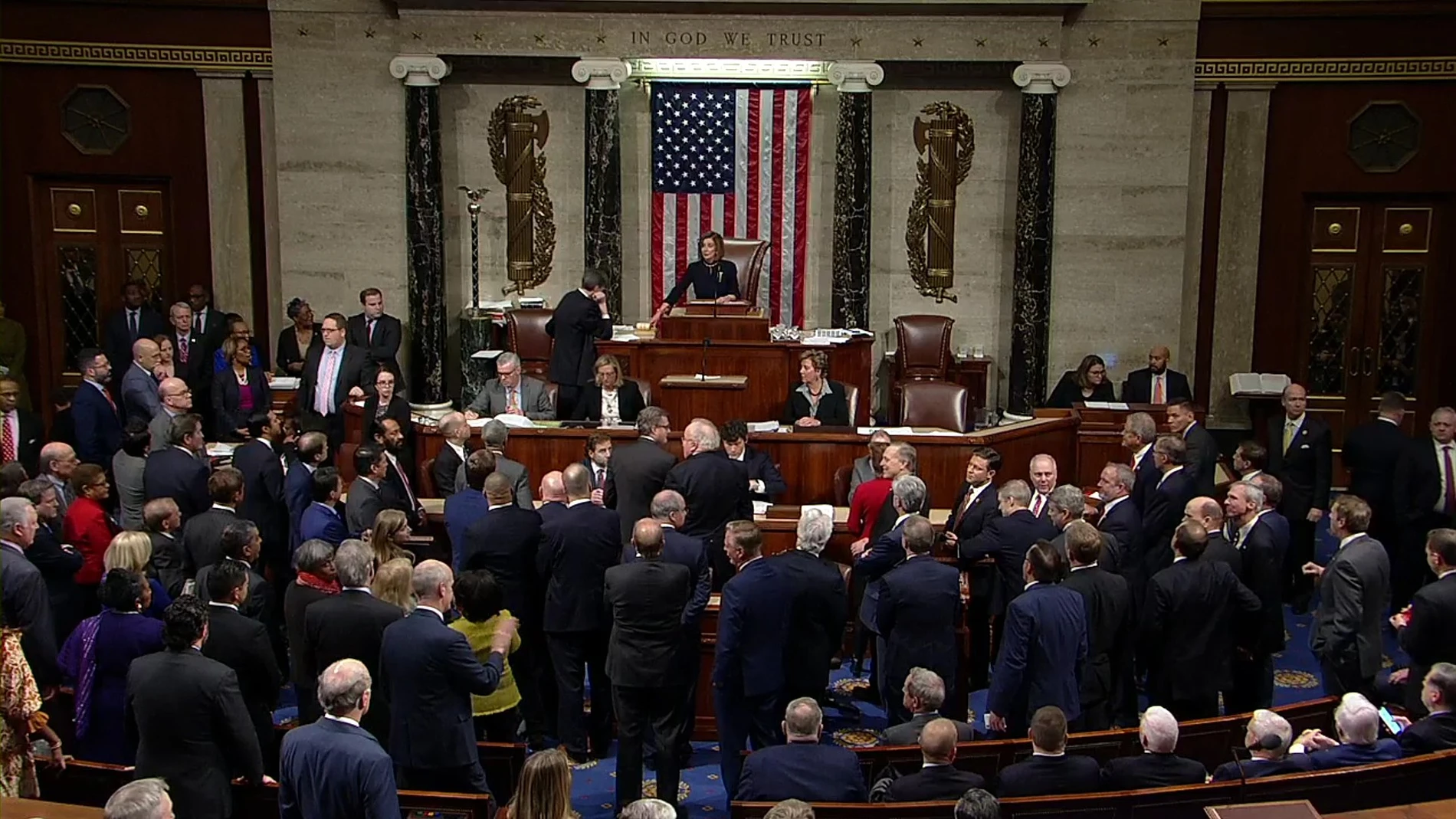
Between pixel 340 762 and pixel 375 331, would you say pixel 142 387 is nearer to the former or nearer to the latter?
pixel 375 331

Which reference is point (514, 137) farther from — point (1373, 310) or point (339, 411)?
point (1373, 310)

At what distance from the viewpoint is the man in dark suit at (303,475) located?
8.99 m

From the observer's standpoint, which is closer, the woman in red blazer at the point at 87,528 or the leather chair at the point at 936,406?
the woman in red blazer at the point at 87,528

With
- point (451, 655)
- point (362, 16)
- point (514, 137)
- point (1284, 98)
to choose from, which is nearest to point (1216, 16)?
point (1284, 98)

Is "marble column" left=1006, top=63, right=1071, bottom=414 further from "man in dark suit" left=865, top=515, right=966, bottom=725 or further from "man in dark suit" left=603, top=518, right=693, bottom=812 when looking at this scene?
"man in dark suit" left=603, top=518, right=693, bottom=812

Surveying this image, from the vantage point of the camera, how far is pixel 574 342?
12125mm

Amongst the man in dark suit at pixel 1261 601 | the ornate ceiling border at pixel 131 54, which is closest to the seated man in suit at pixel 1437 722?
the man in dark suit at pixel 1261 601

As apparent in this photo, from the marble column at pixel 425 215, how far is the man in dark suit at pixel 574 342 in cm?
312

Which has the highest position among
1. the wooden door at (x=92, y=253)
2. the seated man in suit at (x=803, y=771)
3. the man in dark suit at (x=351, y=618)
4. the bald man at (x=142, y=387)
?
the wooden door at (x=92, y=253)

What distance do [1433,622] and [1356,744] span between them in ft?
4.29

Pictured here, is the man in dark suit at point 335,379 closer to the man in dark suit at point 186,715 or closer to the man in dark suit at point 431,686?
the man in dark suit at point 431,686

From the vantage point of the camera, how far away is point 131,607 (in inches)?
253

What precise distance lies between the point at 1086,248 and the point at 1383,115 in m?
3.12

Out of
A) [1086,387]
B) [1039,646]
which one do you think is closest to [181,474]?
[1039,646]
